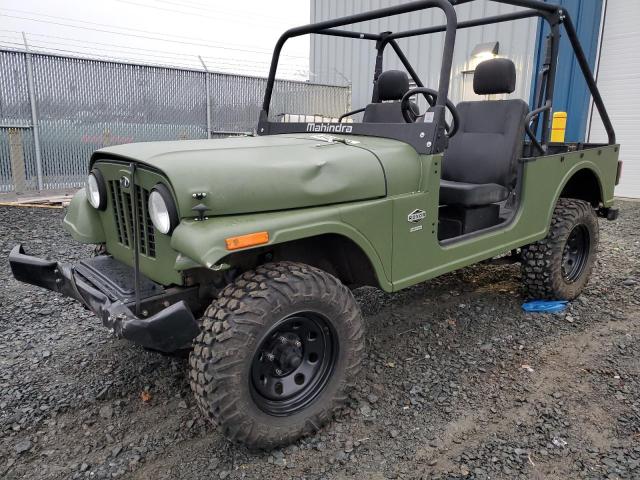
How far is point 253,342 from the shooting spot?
6.82ft

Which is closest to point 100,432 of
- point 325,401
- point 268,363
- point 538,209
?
point 268,363

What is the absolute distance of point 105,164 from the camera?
261 centimetres

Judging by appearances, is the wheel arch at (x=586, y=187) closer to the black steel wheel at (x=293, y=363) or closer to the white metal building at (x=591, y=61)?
the black steel wheel at (x=293, y=363)

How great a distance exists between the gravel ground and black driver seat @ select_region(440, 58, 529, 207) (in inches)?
36.1

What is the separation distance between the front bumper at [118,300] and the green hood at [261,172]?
433 millimetres

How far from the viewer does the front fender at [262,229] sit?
1953 millimetres

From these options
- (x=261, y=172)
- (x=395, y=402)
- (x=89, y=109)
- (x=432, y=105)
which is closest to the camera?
(x=261, y=172)

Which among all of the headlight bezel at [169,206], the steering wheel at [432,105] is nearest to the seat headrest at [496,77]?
the steering wheel at [432,105]

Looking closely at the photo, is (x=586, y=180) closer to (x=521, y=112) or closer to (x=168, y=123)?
(x=521, y=112)

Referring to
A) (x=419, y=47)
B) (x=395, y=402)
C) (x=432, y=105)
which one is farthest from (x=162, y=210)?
(x=419, y=47)

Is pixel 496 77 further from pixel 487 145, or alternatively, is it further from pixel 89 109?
pixel 89 109

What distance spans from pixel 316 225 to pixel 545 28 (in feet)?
27.8

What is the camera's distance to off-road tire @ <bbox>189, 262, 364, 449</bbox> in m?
2.04

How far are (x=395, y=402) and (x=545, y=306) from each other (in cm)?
182
